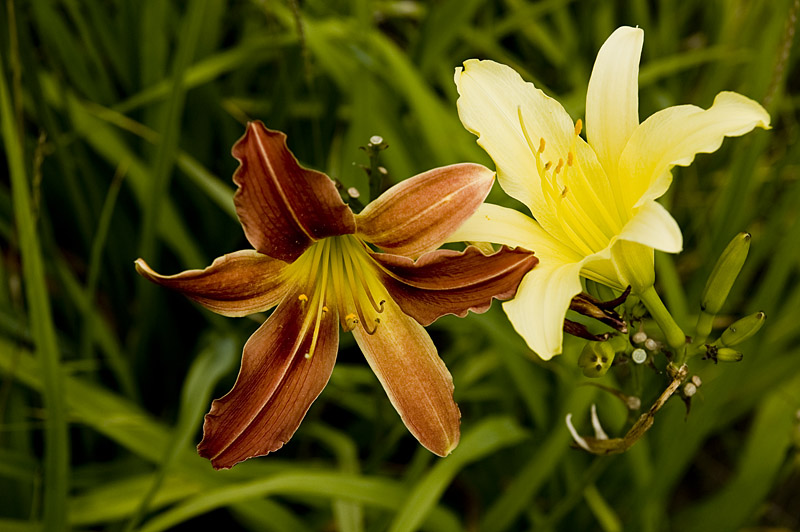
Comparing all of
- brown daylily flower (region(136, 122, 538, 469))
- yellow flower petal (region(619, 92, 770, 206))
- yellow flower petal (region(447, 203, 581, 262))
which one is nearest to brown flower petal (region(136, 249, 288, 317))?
brown daylily flower (region(136, 122, 538, 469))

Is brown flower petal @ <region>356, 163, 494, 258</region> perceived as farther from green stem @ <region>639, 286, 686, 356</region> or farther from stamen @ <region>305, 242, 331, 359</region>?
green stem @ <region>639, 286, 686, 356</region>

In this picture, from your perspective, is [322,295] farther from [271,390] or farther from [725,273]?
[725,273]

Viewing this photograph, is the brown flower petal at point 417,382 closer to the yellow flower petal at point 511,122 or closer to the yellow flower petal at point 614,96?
the yellow flower petal at point 511,122

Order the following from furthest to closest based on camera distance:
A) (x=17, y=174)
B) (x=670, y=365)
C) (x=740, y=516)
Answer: (x=740, y=516) → (x=17, y=174) → (x=670, y=365)

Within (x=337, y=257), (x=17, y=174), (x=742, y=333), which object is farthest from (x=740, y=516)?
(x=17, y=174)

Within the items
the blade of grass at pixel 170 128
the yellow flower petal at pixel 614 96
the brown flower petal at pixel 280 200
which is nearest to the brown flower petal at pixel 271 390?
the brown flower petal at pixel 280 200

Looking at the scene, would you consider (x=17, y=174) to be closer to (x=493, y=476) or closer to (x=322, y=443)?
(x=322, y=443)
